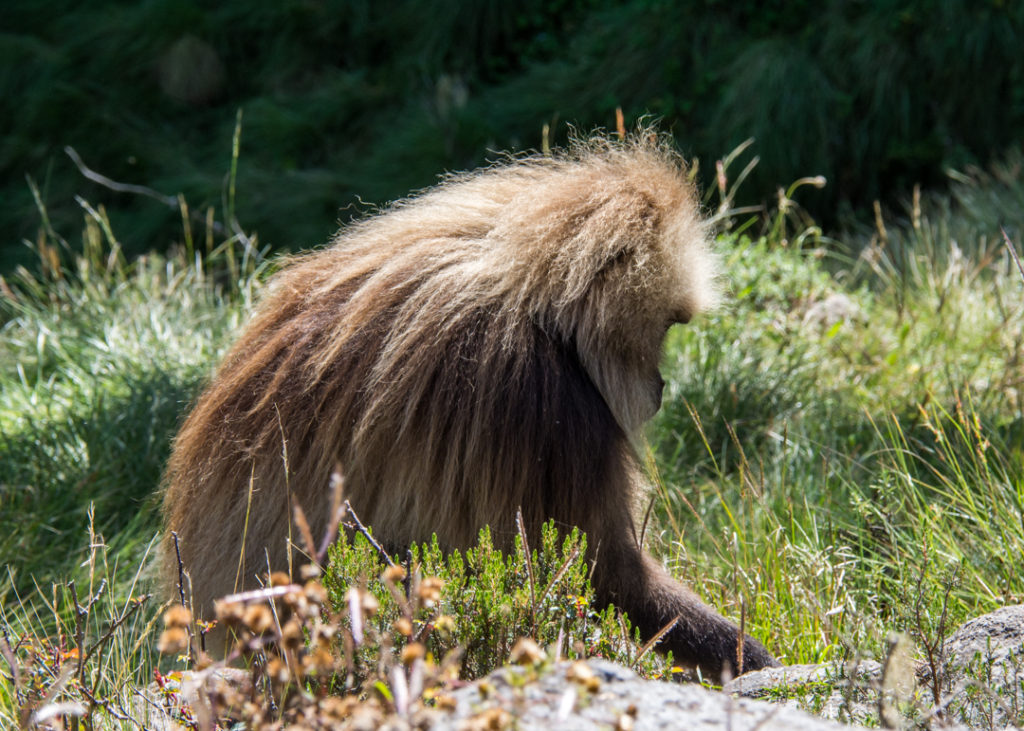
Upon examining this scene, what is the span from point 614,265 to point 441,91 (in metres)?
5.17

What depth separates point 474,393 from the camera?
2328 mm

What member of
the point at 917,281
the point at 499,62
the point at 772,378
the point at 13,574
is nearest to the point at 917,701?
the point at 772,378

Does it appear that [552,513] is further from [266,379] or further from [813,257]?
[813,257]

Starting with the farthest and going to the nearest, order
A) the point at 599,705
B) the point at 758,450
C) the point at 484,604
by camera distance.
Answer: the point at 758,450
the point at 484,604
the point at 599,705

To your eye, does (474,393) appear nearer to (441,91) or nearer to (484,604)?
(484,604)

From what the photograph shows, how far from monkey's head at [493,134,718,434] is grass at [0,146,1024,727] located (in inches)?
21.7

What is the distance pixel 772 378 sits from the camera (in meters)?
4.22

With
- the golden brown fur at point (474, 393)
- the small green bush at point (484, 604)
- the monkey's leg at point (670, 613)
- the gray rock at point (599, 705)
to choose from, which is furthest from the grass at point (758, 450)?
the gray rock at point (599, 705)

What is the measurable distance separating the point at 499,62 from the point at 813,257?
153 inches

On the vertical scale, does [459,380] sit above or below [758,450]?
above

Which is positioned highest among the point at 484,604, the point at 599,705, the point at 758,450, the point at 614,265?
the point at 614,265

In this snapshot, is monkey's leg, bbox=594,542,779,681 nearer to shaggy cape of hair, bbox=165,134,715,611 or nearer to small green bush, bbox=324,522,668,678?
shaggy cape of hair, bbox=165,134,715,611

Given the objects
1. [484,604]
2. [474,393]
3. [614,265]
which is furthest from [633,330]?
[484,604]

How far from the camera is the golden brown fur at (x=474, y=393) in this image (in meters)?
2.33
